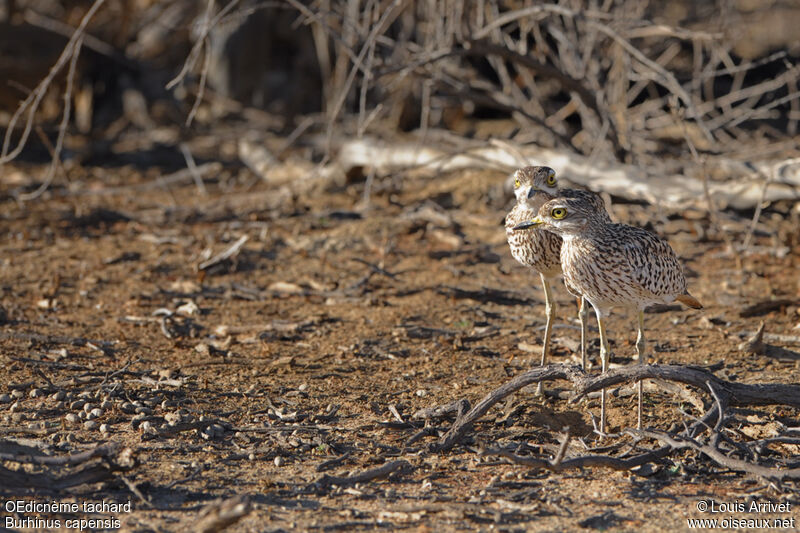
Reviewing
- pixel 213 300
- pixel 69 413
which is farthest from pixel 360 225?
pixel 69 413

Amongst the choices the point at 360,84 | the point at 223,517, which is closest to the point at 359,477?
the point at 223,517

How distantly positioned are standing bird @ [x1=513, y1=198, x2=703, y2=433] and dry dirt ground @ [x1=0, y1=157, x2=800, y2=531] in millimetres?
571

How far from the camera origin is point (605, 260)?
4.12 m

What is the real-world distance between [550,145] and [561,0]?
144 cm

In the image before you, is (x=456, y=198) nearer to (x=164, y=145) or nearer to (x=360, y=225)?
(x=360, y=225)

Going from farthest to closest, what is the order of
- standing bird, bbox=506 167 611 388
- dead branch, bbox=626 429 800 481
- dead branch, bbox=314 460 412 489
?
standing bird, bbox=506 167 611 388 < dead branch, bbox=314 460 412 489 < dead branch, bbox=626 429 800 481

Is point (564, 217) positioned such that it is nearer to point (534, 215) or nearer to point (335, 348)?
point (534, 215)

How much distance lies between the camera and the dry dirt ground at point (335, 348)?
11.7 feet

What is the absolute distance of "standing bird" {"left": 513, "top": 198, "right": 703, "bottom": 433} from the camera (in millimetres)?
4129

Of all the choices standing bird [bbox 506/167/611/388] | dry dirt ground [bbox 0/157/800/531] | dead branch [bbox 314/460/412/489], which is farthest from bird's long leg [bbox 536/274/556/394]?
dead branch [bbox 314/460/412/489]

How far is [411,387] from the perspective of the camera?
4730 mm

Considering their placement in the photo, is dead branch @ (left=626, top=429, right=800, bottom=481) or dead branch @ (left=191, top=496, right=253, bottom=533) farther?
dead branch @ (left=626, top=429, right=800, bottom=481)

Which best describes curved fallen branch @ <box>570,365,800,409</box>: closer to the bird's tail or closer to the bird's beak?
the bird's tail

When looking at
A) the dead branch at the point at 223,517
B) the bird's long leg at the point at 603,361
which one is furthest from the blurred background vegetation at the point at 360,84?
the dead branch at the point at 223,517
